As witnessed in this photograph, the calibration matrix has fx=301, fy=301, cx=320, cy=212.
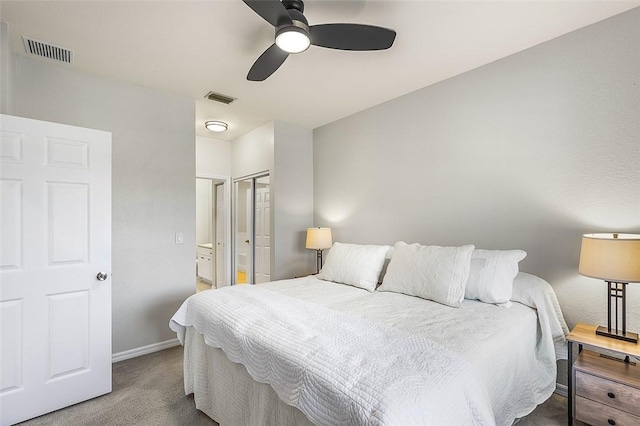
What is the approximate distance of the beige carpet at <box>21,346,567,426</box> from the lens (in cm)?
192

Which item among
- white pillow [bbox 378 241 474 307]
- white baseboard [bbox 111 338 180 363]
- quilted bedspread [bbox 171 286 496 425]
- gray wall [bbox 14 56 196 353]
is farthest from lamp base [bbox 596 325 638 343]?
white baseboard [bbox 111 338 180 363]

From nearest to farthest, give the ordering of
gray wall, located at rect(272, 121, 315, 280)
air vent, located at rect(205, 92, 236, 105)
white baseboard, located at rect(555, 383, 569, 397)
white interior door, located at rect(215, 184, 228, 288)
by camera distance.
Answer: white baseboard, located at rect(555, 383, 569, 397), air vent, located at rect(205, 92, 236, 105), gray wall, located at rect(272, 121, 315, 280), white interior door, located at rect(215, 184, 228, 288)

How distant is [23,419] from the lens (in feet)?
A: 6.33

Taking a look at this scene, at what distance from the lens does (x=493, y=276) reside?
205 centimetres

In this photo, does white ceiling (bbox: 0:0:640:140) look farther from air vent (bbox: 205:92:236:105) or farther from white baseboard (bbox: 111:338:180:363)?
white baseboard (bbox: 111:338:180:363)

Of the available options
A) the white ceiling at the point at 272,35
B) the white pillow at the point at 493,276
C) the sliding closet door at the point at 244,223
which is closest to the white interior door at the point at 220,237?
the sliding closet door at the point at 244,223

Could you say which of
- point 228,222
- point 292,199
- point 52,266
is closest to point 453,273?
point 292,199

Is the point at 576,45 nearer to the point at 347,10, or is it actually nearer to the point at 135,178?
the point at 347,10

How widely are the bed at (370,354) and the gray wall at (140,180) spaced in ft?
3.47

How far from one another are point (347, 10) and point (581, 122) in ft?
5.80

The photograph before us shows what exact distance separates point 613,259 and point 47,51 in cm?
408

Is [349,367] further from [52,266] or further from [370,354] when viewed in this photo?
[52,266]

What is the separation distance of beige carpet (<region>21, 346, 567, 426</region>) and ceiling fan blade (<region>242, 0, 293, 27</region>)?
2414mm

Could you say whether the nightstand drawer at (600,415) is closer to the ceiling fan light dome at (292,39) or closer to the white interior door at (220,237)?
the ceiling fan light dome at (292,39)
